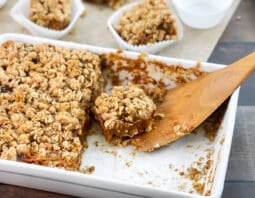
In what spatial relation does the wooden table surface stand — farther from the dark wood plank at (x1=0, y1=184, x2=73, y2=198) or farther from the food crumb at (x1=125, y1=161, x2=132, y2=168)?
the food crumb at (x1=125, y1=161, x2=132, y2=168)

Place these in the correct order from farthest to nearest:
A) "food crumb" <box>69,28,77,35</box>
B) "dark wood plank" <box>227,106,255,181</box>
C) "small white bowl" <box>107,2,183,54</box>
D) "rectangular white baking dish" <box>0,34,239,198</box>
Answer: "food crumb" <box>69,28,77,35</box>, "small white bowl" <box>107,2,183,54</box>, "dark wood plank" <box>227,106,255,181</box>, "rectangular white baking dish" <box>0,34,239,198</box>

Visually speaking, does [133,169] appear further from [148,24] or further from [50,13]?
[50,13]

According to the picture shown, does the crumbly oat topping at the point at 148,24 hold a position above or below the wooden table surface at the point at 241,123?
above

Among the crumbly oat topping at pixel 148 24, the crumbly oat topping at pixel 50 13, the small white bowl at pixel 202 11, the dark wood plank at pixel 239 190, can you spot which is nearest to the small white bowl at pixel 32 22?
the crumbly oat topping at pixel 50 13

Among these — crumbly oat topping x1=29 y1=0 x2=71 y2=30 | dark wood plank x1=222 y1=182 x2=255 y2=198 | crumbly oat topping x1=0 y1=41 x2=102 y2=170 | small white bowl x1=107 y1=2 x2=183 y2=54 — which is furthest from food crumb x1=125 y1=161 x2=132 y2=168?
crumbly oat topping x1=29 y1=0 x2=71 y2=30

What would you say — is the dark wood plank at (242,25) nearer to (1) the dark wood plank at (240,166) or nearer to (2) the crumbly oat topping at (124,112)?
(1) the dark wood plank at (240,166)

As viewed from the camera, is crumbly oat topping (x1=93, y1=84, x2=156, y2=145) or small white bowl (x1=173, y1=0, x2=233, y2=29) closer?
crumbly oat topping (x1=93, y1=84, x2=156, y2=145)

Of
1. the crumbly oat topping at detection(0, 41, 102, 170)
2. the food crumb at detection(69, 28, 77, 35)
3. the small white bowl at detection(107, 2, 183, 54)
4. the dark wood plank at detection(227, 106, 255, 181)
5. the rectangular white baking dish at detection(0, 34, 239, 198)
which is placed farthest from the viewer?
the food crumb at detection(69, 28, 77, 35)
